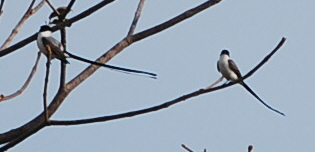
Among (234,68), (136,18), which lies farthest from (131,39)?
(234,68)

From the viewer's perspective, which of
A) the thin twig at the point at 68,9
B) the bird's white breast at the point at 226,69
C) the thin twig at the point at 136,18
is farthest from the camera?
the bird's white breast at the point at 226,69

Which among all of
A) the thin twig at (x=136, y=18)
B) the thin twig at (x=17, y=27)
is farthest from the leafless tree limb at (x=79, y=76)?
the thin twig at (x=17, y=27)

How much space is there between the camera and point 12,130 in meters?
3.13

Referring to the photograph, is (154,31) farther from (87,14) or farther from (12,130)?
(12,130)

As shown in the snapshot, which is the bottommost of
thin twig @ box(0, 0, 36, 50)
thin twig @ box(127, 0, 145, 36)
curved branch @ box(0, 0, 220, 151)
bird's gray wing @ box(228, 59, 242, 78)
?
curved branch @ box(0, 0, 220, 151)

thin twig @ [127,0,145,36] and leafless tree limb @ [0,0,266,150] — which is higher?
thin twig @ [127,0,145,36]

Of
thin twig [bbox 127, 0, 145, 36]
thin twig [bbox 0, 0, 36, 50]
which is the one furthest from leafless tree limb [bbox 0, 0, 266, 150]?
thin twig [bbox 0, 0, 36, 50]

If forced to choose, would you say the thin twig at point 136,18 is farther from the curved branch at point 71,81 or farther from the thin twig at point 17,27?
the thin twig at point 17,27

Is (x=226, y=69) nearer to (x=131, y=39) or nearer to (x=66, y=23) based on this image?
(x=131, y=39)

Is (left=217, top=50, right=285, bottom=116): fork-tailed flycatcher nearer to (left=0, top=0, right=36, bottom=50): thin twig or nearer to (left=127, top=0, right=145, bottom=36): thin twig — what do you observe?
(left=127, top=0, right=145, bottom=36): thin twig

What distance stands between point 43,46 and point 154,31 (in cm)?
158

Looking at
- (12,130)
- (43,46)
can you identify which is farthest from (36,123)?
(43,46)

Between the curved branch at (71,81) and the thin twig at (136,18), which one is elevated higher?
the thin twig at (136,18)

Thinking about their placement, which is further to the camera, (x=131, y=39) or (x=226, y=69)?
(x=226, y=69)
